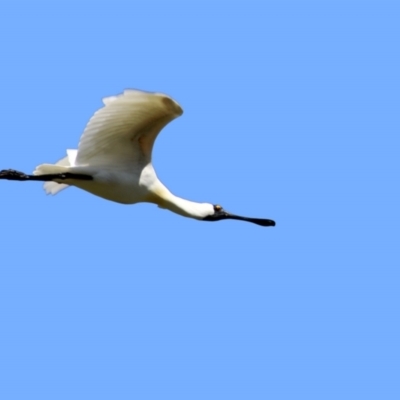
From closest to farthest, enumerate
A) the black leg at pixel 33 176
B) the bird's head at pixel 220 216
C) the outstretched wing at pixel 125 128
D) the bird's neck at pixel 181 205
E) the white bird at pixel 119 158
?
the outstretched wing at pixel 125 128, the white bird at pixel 119 158, the black leg at pixel 33 176, the bird's neck at pixel 181 205, the bird's head at pixel 220 216

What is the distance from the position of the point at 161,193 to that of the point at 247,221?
74.0 inches

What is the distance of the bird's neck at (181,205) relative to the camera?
47.6 ft

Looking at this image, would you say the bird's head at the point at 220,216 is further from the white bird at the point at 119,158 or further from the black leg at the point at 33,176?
the black leg at the point at 33,176

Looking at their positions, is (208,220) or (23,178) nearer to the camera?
(23,178)

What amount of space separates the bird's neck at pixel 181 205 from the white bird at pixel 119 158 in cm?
1

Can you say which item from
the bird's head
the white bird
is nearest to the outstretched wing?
the white bird

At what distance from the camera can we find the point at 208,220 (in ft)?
50.4

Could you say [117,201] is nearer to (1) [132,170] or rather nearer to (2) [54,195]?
(1) [132,170]

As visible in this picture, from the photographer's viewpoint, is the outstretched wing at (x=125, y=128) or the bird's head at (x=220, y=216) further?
the bird's head at (x=220, y=216)

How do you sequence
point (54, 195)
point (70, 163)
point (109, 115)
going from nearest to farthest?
point (109, 115), point (70, 163), point (54, 195)

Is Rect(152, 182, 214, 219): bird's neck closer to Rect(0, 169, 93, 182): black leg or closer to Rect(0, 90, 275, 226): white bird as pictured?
Rect(0, 90, 275, 226): white bird

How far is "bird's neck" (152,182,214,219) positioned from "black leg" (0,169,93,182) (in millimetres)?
887

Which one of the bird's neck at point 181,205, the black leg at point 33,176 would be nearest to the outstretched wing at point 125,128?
the black leg at point 33,176

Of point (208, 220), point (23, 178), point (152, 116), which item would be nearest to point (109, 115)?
point (152, 116)
